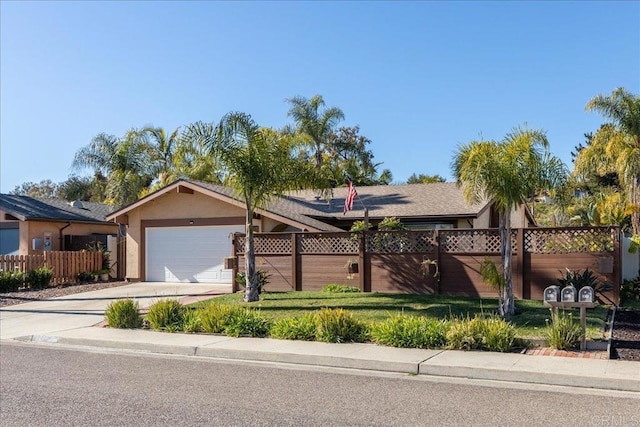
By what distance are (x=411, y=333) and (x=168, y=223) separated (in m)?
14.5

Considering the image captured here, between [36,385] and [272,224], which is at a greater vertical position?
[272,224]

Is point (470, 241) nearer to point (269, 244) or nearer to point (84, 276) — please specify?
point (269, 244)

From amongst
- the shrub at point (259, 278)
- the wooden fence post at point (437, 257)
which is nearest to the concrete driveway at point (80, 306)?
the shrub at point (259, 278)

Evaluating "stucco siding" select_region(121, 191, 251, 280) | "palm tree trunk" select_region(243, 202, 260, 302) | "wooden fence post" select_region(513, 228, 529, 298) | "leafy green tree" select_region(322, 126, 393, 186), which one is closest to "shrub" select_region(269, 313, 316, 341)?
"palm tree trunk" select_region(243, 202, 260, 302)

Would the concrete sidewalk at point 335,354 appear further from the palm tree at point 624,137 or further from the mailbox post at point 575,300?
the palm tree at point 624,137

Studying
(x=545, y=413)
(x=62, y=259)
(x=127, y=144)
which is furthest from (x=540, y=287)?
(x=127, y=144)

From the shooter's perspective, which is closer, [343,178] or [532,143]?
[532,143]

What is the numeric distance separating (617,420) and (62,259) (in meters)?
21.4

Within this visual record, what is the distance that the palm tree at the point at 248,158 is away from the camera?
15523 millimetres

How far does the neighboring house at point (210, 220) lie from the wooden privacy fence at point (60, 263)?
70.7 inches

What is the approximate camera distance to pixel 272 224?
20812 mm

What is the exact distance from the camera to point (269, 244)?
731 inches

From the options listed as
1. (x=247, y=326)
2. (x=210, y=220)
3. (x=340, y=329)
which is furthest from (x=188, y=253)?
(x=340, y=329)

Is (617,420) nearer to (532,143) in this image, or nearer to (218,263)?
(532,143)
